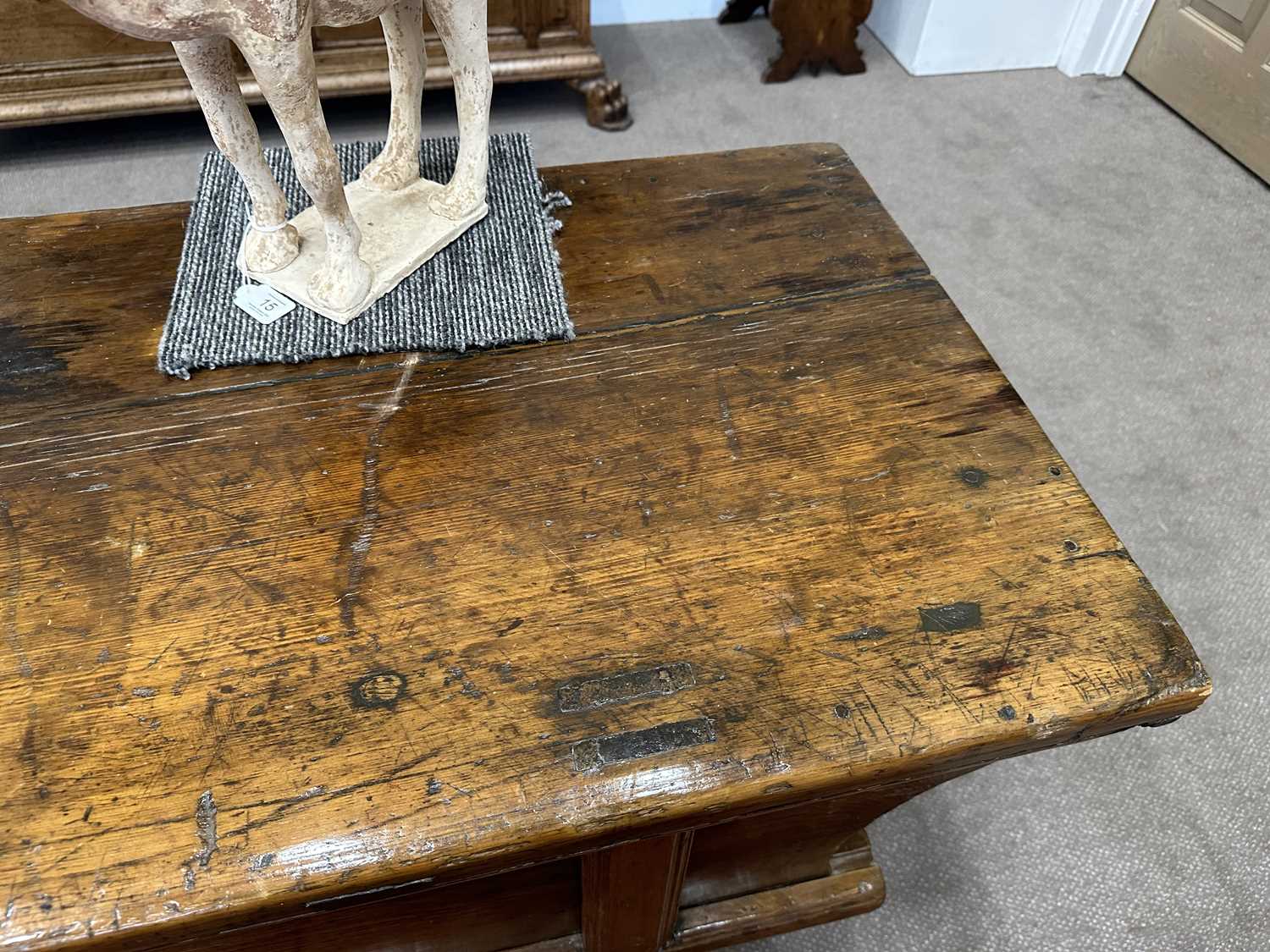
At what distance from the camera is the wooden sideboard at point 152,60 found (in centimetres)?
140

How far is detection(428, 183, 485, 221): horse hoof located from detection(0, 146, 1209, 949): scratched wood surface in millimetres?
146

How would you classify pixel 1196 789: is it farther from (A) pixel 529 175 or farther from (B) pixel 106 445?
(B) pixel 106 445

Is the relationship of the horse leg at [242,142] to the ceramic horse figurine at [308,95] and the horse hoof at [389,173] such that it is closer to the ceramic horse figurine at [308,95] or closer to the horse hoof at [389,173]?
the ceramic horse figurine at [308,95]

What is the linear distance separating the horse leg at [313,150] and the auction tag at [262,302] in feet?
0.09

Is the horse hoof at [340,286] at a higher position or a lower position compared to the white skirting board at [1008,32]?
higher

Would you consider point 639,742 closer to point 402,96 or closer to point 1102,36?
point 402,96

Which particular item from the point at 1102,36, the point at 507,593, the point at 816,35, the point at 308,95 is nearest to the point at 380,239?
the point at 308,95

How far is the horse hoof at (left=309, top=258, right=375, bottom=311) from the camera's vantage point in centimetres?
74

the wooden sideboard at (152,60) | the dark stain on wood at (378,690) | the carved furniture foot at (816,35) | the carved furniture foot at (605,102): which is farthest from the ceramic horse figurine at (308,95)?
the carved furniture foot at (816,35)

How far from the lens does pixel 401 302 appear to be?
0.76 meters

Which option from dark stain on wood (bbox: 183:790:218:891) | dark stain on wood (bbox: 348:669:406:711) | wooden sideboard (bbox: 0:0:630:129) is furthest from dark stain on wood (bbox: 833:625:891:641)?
wooden sideboard (bbox: 0:0:630:129)

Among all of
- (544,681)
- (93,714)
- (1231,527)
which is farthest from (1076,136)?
(93,714)

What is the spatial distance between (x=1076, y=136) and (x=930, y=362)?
1.40 m

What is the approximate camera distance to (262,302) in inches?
29.5
